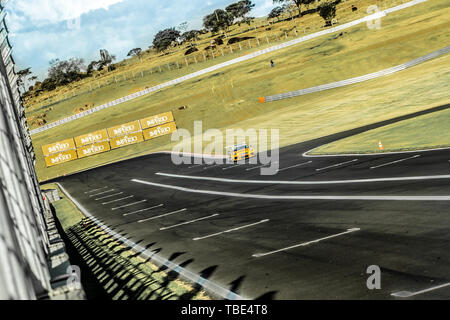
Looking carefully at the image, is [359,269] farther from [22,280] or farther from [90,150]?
[90,150]

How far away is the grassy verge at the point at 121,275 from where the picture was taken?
12.2 m

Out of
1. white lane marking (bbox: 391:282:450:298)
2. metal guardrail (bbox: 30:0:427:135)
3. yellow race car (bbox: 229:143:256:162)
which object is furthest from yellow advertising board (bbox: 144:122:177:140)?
white lane marking (bbox: 391:282:450:298)

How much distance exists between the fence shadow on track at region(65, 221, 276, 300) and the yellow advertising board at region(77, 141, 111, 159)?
2099 inches

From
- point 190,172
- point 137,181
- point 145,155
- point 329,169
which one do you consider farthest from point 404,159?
point 145,155

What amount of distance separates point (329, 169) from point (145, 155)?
40.7 m

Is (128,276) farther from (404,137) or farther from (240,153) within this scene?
(240,153)

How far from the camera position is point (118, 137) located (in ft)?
239

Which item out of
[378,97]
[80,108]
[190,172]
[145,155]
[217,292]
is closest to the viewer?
[217,292]

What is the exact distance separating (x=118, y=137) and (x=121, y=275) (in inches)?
2359

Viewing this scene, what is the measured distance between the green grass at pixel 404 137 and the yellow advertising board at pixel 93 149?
43.3 m

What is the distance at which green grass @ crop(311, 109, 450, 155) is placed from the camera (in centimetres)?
2727

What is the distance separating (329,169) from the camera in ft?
87.2

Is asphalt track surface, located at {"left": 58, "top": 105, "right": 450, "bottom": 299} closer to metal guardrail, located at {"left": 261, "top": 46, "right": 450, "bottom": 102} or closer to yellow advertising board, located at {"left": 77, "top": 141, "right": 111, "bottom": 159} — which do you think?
metal guardrail, located at {"left": 261, "top": 46, "right": 450, "bottom": 102}

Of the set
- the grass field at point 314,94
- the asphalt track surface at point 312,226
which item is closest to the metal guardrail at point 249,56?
the grass field at point 314,94
